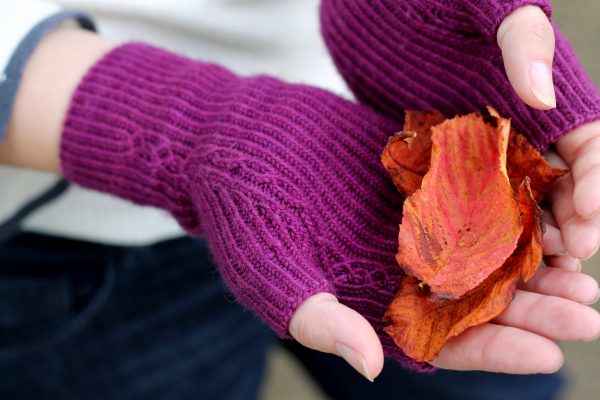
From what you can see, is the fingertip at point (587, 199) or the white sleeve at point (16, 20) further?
the white sleeve at point (16, 20)

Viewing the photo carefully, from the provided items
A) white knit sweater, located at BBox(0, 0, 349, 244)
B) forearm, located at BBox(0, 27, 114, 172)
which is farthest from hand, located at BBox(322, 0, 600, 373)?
forearm, located at BBox(0, 27, 114, 172)

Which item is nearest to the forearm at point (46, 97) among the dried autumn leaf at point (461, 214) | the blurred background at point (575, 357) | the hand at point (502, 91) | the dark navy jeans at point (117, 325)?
the dark navy jeans at point (117, 325)

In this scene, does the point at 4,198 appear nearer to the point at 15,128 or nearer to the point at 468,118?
the point at 15,128

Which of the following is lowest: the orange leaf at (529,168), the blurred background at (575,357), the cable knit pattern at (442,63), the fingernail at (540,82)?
the blurred background at (575,357)

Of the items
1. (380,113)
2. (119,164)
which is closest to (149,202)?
(119,164)

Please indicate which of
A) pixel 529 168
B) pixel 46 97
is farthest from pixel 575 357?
pixel 46 97

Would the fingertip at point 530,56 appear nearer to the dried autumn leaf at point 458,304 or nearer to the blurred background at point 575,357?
the dried autumn leaf at point 458,304
